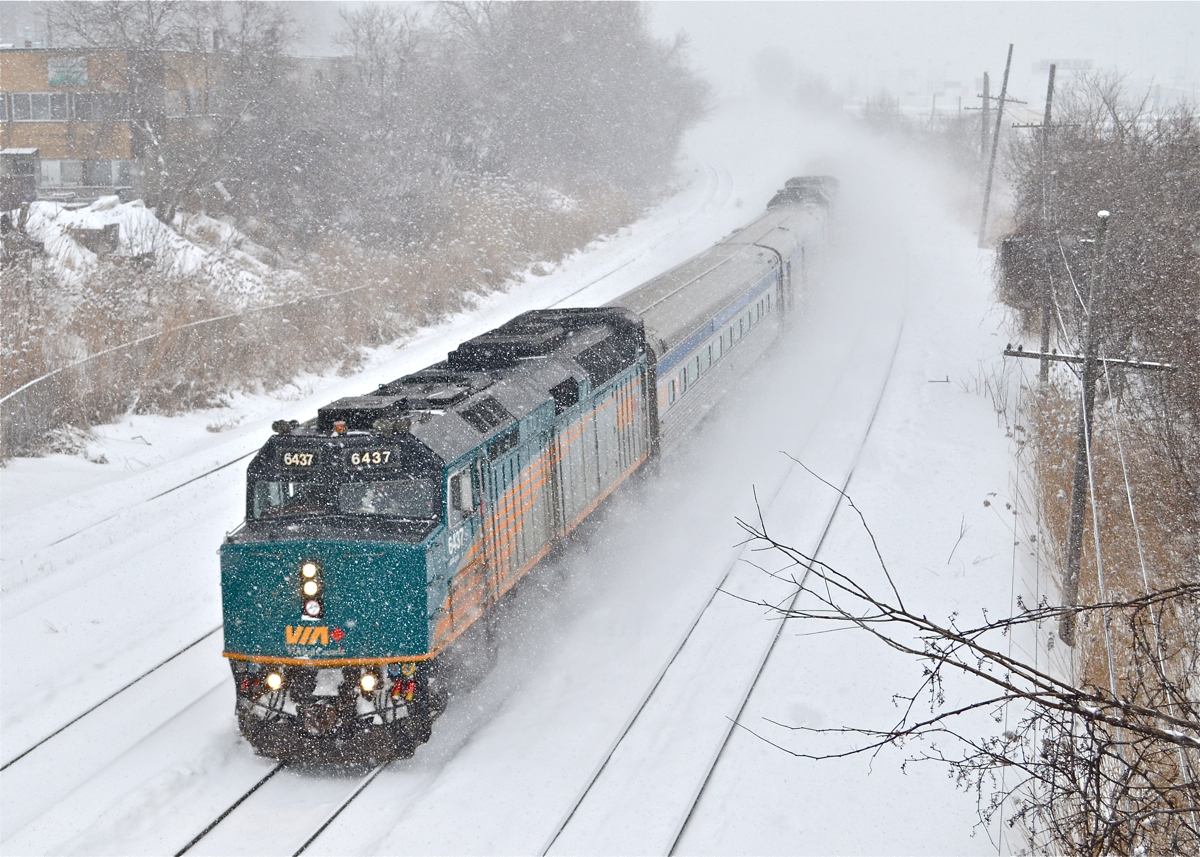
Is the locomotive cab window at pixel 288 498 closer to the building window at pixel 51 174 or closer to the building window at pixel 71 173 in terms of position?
the building window at pixel 71 173

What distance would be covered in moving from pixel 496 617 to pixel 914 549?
6821mm

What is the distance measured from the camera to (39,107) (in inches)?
1597

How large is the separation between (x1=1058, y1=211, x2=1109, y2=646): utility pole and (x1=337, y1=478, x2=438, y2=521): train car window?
6767 mm

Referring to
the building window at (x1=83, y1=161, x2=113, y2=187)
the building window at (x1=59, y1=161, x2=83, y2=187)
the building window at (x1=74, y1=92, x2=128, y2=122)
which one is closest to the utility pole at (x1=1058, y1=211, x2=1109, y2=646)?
the building window at (x1=74, y1=92, x2=128, y2=122)

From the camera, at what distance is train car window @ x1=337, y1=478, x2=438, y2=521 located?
9031 mm

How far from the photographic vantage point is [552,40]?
56625 mm

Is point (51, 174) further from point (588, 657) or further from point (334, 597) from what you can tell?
point (334, 597)

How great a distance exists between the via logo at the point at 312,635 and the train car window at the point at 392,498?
1.03 metres

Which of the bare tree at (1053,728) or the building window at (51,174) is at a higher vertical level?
the building window at (51,174)

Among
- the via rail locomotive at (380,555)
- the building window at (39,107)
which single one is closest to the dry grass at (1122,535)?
the via rail locomotive at (380,555)

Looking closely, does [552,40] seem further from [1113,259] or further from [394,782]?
[394,782]

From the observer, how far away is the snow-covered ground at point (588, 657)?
29.2ft

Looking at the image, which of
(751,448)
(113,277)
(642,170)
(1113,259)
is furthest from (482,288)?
(642,170)

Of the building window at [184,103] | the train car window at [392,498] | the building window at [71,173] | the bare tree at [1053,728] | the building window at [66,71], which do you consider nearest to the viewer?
the bare tree at [1053,728]
